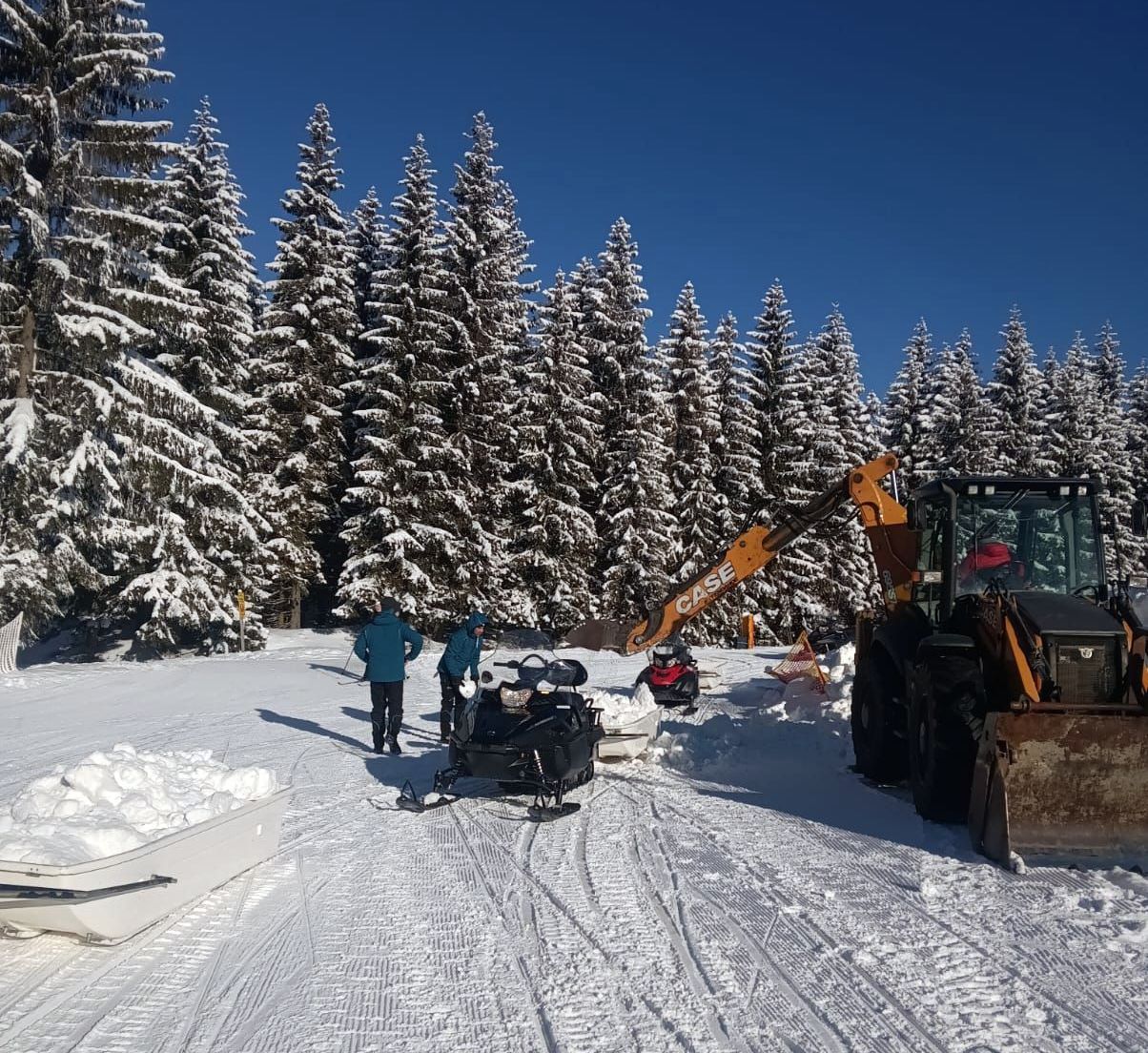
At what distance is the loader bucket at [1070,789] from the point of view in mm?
6773

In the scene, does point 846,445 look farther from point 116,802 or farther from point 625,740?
point 116,802

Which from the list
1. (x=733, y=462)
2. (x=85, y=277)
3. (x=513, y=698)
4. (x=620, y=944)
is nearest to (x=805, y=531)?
(x=513, y=698)

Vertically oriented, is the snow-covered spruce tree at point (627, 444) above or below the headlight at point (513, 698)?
above

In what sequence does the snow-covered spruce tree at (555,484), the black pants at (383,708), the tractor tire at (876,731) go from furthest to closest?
the snow-covered spruce tree at (555,484) → the black pants at (383,708) → the tractor tire at (876,731)

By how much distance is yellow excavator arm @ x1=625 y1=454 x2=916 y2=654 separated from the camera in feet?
37.0

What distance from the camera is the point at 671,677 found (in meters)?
16.2

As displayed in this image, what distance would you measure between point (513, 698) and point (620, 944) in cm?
405

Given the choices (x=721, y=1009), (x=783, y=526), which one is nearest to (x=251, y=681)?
(x=783, y=526)

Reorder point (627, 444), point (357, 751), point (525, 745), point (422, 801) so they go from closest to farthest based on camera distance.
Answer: point (525, 745) → point (422, 801) → point (357, 751) → point (627, 444)

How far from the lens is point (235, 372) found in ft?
85.3

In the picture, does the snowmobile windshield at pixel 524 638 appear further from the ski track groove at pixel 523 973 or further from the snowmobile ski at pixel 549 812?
the ski track groove at pixel 523 973

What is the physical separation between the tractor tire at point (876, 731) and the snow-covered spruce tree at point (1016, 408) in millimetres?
36723

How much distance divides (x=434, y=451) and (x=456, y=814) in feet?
66.8

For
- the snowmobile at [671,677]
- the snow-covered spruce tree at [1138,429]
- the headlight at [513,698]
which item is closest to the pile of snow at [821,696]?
the snowmobile at [671,677]
